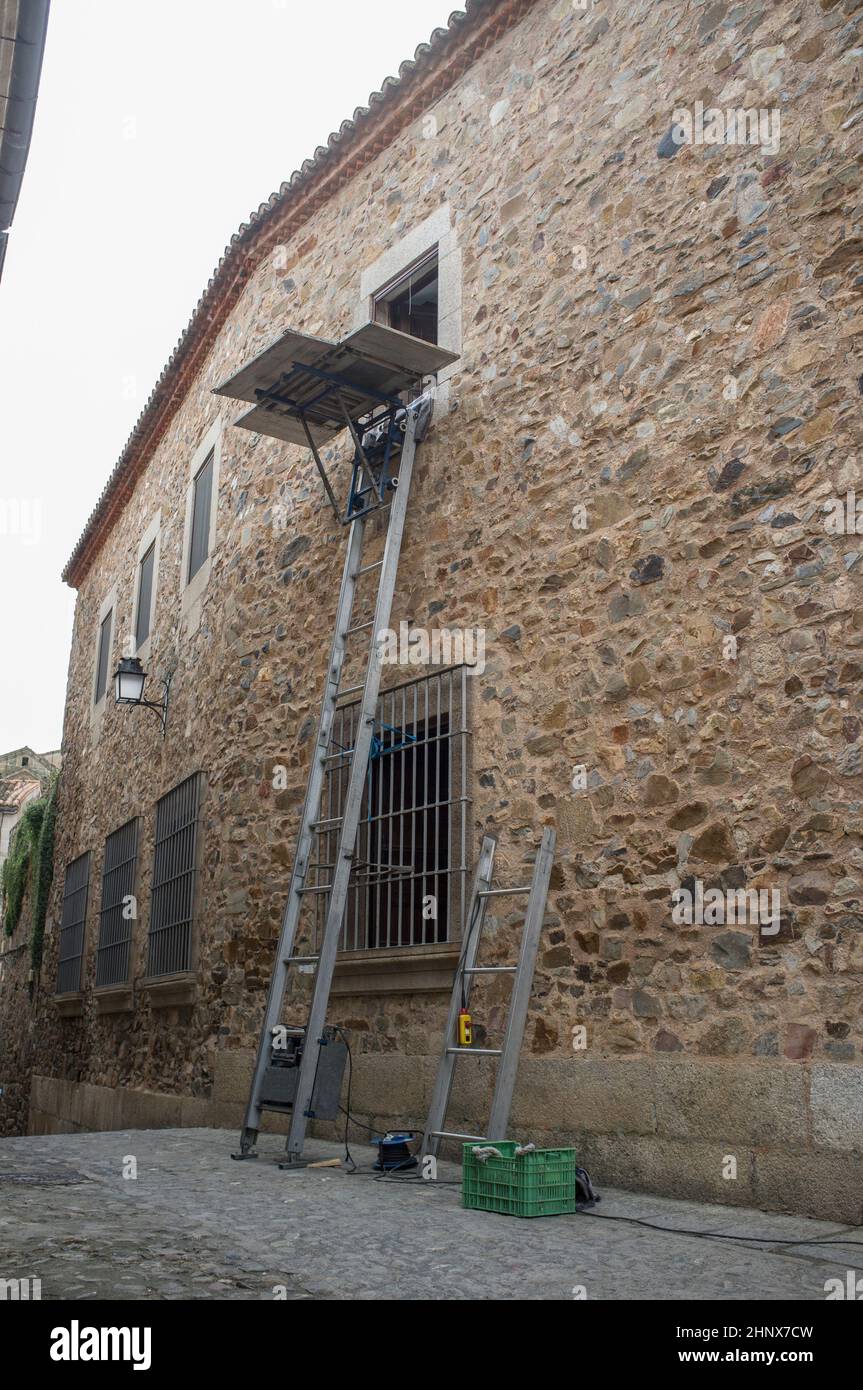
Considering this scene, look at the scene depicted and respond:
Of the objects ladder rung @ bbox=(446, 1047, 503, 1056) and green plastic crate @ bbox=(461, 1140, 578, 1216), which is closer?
green plastic crate @ bbox=(461, 1140, 578, 1216)

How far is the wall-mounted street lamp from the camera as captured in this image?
10.7 meters

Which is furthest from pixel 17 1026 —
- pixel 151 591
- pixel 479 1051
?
pixel 479 1051

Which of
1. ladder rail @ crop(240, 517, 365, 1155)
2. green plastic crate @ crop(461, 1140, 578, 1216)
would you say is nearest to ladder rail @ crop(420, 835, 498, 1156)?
green plastic crate @ crop(461, 1140, 578, 1216)

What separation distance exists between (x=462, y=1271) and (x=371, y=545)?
4.81 meters

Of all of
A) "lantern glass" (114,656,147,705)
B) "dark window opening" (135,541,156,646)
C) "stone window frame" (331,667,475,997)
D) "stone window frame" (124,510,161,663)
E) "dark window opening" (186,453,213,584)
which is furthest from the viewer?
"dark window opening" (135,541,156,646)

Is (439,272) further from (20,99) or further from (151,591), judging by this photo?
(151,591)

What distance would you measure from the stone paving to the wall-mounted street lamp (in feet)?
18.9

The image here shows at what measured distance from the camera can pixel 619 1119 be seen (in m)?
4.96

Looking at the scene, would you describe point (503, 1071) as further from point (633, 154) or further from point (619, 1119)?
point (633, 154)

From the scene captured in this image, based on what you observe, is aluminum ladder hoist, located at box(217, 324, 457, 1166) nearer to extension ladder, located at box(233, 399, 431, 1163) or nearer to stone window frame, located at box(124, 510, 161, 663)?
extension ladder, located at box(233, 399, 431, 1163)

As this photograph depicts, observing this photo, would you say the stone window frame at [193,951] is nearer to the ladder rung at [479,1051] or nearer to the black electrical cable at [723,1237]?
the ladder rung at [479,1051]

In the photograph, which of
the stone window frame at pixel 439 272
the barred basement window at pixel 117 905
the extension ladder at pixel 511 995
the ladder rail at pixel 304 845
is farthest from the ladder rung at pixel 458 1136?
the barred basement window at pixel 117 905
